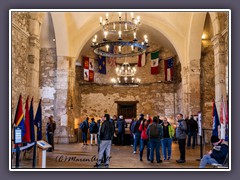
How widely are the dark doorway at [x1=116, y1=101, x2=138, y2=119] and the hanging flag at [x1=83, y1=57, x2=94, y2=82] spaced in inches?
82.5

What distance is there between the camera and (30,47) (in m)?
7.97

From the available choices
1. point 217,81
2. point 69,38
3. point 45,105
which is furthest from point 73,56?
point 217,81

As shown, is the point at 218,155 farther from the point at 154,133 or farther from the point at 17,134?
the point at 17,134

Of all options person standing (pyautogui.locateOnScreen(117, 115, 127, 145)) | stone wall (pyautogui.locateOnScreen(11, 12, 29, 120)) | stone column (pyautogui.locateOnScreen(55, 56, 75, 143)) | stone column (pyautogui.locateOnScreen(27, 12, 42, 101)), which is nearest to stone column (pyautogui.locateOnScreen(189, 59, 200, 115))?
person standing (pyautogui.locateOnScreen(117, 115, 127, 145))

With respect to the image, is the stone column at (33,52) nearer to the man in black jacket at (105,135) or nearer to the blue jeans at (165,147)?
the man in black jacket at (105,135)

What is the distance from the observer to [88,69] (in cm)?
1767

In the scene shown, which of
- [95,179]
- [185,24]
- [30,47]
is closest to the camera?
[95,179]

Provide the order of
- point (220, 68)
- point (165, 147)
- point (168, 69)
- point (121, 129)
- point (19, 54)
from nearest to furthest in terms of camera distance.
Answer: point (19, 54) → point (220, 68) → point (165, 147) → point (121, 129) → point (168, 69)

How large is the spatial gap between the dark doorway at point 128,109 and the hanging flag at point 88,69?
2096 millimetres

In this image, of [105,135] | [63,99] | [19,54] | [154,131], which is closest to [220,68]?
[154,131]

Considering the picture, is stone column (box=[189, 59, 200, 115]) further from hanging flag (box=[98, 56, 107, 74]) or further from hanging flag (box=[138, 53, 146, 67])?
hanging flag (box=[98, 56, 107, 74])

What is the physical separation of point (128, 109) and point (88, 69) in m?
3.18
